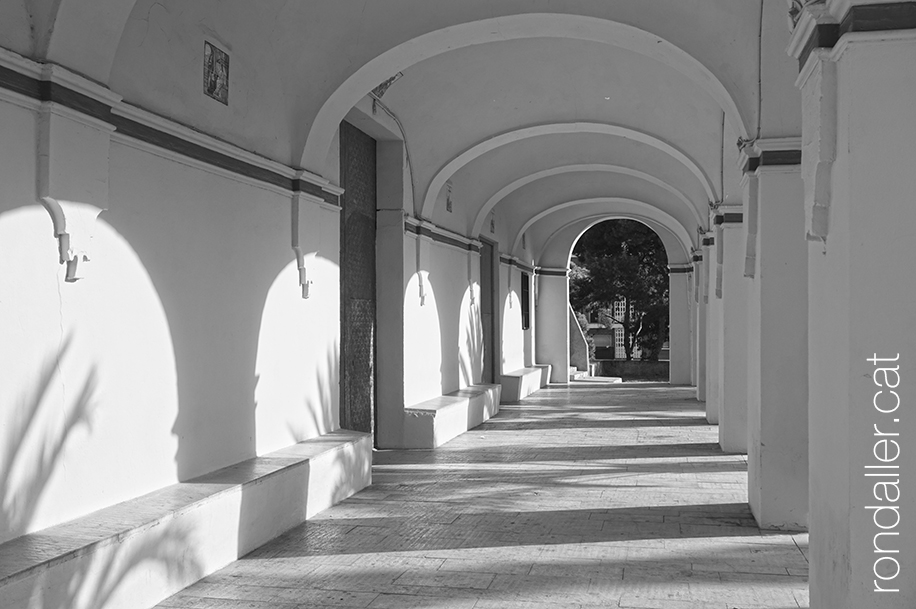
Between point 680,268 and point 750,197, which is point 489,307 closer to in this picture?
point 680,268

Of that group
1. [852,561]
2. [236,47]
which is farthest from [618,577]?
[236,47]

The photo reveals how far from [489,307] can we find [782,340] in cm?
1125

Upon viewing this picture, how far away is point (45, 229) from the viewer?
4715 millimetres

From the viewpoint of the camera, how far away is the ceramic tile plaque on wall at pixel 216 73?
21.3ft

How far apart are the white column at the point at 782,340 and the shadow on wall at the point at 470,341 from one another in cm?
803

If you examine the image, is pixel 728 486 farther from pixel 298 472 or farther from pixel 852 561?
pixel 852 561

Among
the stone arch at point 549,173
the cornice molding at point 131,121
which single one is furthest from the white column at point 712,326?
the cornice molding at point 131,121

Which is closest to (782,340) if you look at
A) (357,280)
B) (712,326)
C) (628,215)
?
(357,280)

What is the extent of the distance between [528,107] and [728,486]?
553cm

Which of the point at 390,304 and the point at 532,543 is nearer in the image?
the point at 532,543

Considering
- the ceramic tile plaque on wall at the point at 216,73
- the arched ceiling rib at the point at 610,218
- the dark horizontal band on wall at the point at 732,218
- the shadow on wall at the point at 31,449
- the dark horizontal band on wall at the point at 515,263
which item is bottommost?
the shadow on wall at the point at 31,449

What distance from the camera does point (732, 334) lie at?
1050cm

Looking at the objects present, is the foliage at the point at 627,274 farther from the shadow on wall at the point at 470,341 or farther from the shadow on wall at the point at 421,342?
the shadow on wall at the point at 421,342

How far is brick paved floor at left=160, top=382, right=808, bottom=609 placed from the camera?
17.2 feet
